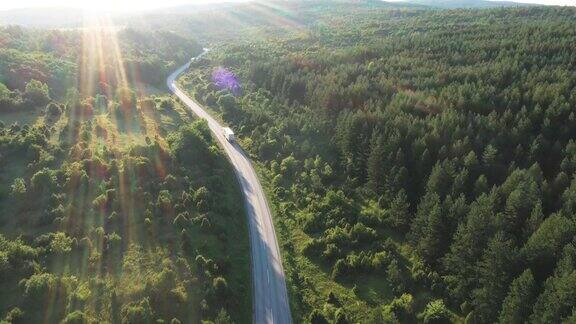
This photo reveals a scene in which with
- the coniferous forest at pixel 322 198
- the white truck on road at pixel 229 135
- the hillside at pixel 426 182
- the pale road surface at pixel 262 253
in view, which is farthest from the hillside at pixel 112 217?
the hillside at pixel 426 182

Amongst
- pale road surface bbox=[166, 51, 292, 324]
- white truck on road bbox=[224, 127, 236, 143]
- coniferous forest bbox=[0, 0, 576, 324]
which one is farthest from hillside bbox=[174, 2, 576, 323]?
white truck on road bbox=[224, 127, 236, 143]

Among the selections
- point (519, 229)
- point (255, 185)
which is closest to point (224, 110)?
point (255, 185)

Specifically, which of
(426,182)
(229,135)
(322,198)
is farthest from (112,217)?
(426,182)

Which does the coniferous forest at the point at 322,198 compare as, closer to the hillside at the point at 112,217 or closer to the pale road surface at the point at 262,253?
the hillside at the point at 112,217

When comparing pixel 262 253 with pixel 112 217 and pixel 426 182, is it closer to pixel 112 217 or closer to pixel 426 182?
pixel 112 217

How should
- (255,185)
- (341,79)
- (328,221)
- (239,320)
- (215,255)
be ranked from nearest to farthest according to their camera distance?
(239,320) → (215,255) → (328,221) → (255,185) → (341,79)

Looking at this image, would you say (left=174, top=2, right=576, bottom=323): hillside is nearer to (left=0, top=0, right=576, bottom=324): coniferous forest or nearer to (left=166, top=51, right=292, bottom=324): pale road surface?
(left=0, top=0, right=576, bottom=324): coniferous forest

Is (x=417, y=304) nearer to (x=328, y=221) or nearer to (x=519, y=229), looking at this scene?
(x=519, y=229)
